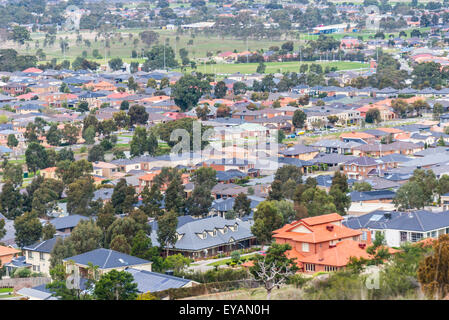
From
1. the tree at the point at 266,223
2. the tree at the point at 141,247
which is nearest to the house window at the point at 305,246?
the tree at the point at 266,223

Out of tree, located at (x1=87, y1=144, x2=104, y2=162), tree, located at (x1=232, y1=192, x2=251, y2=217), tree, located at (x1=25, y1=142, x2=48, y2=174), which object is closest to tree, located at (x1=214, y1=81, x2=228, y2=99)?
tree, located at (x1=87, y1=144, x2=104, y2=162)

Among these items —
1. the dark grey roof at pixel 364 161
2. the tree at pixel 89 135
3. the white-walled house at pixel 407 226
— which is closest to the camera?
the white-walled house at pixel 407 226

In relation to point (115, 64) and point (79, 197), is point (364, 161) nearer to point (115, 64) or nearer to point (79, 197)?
point (79, 197)

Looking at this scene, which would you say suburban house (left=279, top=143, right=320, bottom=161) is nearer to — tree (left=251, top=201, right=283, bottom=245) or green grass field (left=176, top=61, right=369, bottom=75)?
tree (left=251, top=201, right=283, bottom=245)

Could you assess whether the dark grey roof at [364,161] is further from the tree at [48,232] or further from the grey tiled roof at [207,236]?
the tree at [48,232]

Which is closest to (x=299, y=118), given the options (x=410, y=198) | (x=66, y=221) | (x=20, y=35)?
(x=410, y=198)
